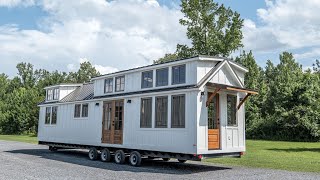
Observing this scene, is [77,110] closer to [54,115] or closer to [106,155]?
[54,115]

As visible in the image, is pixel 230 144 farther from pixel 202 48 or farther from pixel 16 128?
pixel 16 128

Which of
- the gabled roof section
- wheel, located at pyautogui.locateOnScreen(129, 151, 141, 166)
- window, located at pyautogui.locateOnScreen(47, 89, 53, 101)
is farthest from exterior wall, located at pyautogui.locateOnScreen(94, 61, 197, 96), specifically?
window, located at pyautogui.locateOnScreen(47, 89, 53, 101)

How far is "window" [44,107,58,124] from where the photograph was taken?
76.2ft

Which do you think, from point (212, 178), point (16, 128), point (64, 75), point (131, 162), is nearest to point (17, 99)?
Answer: point (16, 128)

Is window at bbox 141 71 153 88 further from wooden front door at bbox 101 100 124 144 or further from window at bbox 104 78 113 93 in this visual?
window at bbox 104 78 113 93

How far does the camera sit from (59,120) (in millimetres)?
22547

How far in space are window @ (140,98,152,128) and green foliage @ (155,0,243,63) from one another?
14679mm

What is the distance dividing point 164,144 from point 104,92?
630 cm

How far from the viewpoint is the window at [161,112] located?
15002 mm

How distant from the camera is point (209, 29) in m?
30.6

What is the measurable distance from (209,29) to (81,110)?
Answer: 1523 cm

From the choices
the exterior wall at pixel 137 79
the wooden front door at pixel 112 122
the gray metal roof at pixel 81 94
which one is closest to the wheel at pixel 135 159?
the wooden front door at pixel 112 122

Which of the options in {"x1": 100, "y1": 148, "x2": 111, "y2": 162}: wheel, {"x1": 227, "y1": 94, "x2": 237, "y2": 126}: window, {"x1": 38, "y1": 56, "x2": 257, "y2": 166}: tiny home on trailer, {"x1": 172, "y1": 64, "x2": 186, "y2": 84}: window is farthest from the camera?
{"x1": 100, "y1": 148, "x2": 111, "y2": 162}: wheel

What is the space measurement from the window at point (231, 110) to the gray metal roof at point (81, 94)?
29.0 feet
